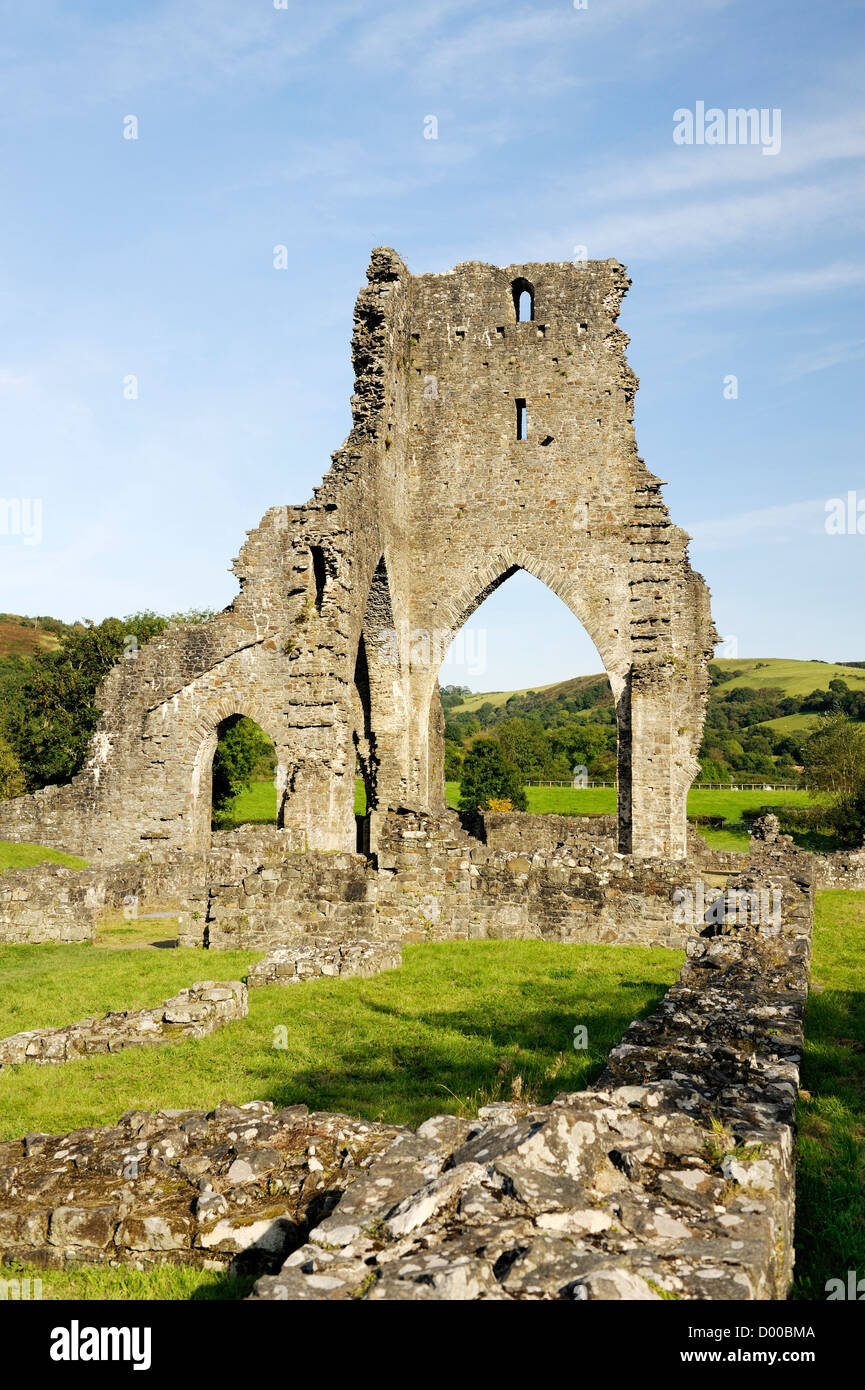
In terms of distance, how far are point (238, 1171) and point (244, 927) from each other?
8.53 metres

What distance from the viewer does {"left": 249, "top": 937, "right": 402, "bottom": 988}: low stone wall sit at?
32.9 feet

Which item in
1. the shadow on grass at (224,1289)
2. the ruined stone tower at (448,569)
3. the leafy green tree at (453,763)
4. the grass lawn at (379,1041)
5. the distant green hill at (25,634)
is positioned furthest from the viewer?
the distant green hill at (25,634)

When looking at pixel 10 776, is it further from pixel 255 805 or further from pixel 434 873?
pixel 434 873

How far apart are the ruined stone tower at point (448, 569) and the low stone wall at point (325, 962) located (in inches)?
386

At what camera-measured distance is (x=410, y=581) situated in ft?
73.7

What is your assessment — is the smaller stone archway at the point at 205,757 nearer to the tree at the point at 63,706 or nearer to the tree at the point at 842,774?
the tree at the point at 63,706

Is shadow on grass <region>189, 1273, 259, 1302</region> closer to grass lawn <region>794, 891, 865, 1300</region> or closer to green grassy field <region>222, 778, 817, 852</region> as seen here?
grass lawn <region>794, 891, 865, 1300</region>

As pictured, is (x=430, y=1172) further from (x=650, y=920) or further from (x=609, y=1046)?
(x=650, y=920)

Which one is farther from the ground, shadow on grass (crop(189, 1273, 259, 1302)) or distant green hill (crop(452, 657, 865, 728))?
distant green hill (crop(452, 657, 865, 728))

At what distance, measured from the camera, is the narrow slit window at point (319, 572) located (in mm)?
18094

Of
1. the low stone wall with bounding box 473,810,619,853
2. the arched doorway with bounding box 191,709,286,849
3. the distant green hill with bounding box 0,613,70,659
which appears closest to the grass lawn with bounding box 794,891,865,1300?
the arched doorway with bounding box 191,709,286,849

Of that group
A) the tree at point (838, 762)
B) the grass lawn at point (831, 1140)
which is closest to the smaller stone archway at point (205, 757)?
the grass lawn at point (831, 1140)

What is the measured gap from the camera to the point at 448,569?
22109 millimetres
